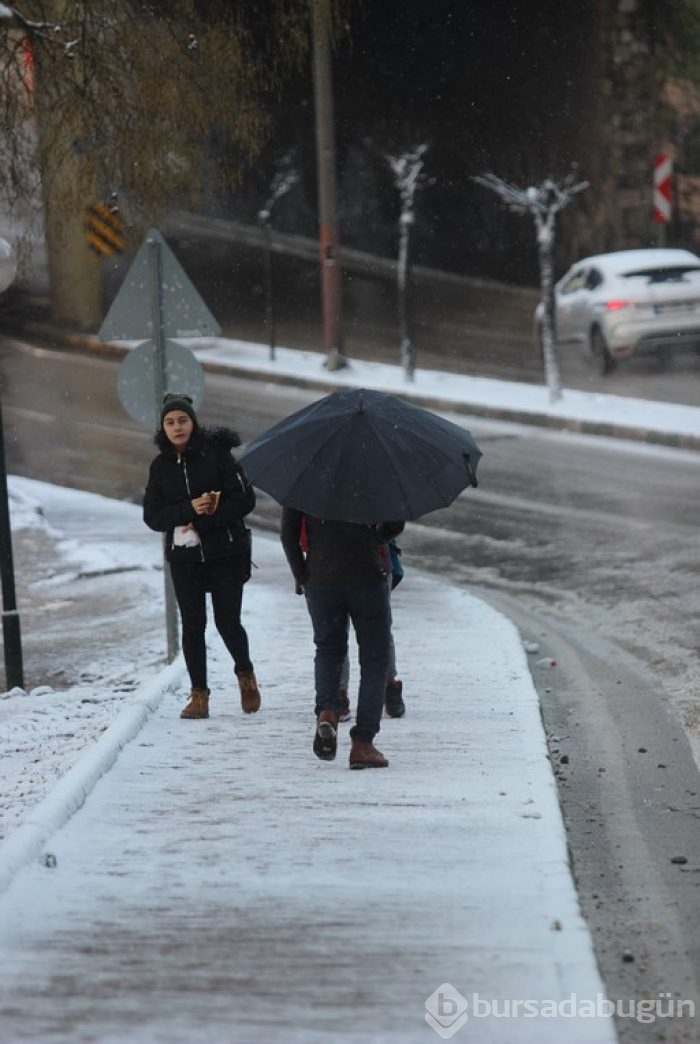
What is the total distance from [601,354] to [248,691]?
15.8 meters


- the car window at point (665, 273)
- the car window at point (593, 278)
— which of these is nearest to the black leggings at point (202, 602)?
the car window at point (665, 273)

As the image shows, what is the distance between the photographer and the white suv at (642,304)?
22797 millimetres

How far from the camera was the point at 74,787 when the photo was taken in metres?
6.78

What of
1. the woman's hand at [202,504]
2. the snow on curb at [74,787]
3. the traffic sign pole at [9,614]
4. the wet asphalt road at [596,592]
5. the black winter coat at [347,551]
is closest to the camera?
the snow on curb at [74,787]

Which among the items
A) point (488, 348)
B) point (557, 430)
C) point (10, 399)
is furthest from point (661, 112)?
point (10, 399)

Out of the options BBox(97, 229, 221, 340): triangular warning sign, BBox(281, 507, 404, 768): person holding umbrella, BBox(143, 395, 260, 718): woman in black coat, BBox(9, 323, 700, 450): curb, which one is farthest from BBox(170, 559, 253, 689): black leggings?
BBox(9, 323, 700, 450): curb

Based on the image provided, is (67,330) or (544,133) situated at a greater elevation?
(544,133)

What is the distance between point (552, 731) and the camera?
28.1 ft

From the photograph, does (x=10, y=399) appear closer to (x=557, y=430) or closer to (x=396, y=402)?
(x=557, y=430)

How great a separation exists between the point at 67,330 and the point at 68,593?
18032 mm

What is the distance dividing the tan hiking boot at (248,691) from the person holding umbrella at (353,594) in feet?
3.49

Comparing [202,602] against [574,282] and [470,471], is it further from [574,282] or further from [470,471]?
[574,282]

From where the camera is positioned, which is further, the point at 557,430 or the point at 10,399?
the point at 10,399

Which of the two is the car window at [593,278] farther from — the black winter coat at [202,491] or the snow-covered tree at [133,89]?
the black winter coat at [202,491]
